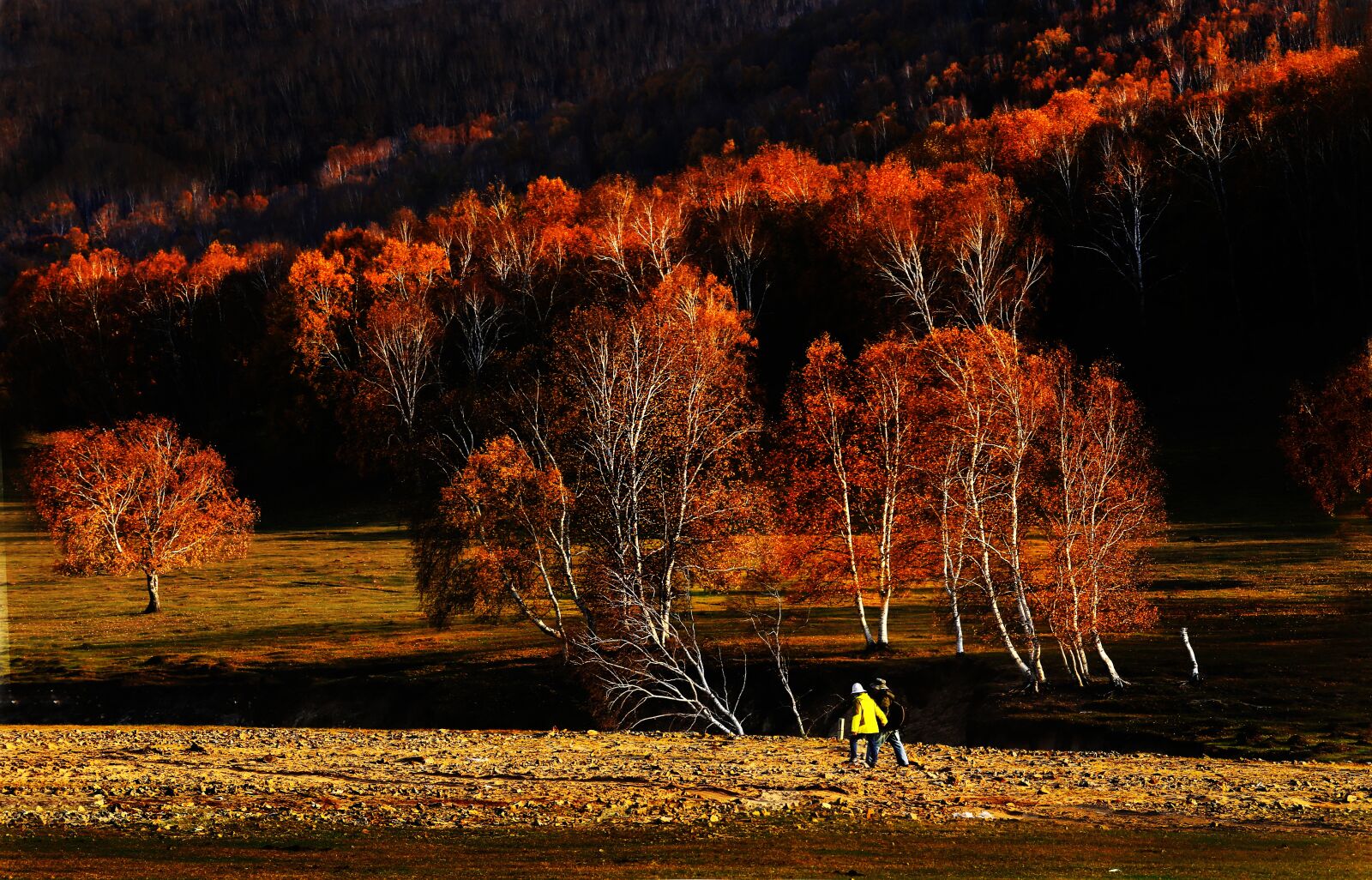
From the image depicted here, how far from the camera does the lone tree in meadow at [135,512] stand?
85312mm

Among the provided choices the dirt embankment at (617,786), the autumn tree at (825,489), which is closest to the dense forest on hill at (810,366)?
the autumn tree at (825,489)

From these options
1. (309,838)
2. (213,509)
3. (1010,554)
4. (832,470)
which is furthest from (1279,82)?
(309,838)

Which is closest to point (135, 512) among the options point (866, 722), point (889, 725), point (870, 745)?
point (889, 725)

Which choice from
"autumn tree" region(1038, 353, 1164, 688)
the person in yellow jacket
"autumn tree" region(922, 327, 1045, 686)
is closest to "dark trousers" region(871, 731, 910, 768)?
the person in yellow jacket

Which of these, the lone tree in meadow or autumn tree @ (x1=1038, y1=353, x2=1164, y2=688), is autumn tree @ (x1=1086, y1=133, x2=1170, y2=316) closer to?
autumn tree @ (x1=1038, y1=353, x2=1164, y2=688)

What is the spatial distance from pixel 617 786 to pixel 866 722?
7162 mm

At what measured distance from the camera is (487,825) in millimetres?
26766

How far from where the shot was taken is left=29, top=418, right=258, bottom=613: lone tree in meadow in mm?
85312

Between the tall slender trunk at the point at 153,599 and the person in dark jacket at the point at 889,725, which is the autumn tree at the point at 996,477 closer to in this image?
the person in dark jacket at the point at 889,725

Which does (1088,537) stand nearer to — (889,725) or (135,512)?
(889,725)

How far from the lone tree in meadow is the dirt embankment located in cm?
4387

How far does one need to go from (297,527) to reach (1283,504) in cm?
7862

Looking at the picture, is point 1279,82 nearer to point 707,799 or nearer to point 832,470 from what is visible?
point 832,470

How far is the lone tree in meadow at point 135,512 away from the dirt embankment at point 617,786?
1727 inches
